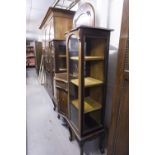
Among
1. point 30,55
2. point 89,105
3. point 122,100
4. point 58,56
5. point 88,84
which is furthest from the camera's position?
point 30,55

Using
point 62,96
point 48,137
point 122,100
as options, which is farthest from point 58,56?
point 122,100

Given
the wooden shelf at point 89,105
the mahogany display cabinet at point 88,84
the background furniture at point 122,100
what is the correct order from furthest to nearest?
the wooden shelf at point 89,105
the mahogany display cabinet at point 88,84
the background furniture at point 122,100

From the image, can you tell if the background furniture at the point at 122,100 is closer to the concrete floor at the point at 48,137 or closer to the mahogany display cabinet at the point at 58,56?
the concrete floor at the point at 48,137

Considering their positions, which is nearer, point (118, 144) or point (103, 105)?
point (118, 144)

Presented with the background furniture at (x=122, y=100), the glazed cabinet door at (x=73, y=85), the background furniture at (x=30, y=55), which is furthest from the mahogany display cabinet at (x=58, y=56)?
the background furniture at (x=30, y=55)

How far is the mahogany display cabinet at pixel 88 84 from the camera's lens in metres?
1.43

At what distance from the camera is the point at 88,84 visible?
1.50 m

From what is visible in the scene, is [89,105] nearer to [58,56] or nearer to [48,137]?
[48,137]
